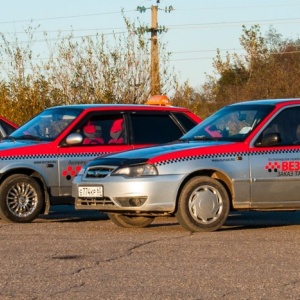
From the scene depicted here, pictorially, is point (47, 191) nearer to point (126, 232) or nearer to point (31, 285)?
point (126, 232)

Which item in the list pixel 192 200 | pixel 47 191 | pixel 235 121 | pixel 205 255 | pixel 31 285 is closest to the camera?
pixel 31 285

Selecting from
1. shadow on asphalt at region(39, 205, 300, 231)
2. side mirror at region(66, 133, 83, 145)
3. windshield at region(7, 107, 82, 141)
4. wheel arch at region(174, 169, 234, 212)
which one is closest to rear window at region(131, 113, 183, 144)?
windshield at region(7, 107, 82, 141)

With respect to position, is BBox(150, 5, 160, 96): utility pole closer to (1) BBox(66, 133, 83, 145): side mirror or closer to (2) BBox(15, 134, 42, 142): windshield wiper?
(2) BBox(15, 134, 42, 142): windshield wiper

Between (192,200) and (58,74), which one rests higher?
(58,74)

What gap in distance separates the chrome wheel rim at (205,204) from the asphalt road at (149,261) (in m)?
0.22

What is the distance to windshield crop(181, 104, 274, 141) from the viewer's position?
13.1 metres

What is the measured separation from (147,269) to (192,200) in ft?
10.4

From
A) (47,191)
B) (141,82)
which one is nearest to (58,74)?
(141,82)

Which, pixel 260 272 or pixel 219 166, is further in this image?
pixel 219 166

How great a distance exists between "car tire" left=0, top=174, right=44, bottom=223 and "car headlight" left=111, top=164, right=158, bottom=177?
2.00 m

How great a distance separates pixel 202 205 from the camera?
1251 cm

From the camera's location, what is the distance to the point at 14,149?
1423 cm

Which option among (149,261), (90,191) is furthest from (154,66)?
(149,261)

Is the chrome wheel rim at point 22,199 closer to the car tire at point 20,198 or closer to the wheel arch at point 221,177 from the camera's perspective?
the car tire at point 20,198
